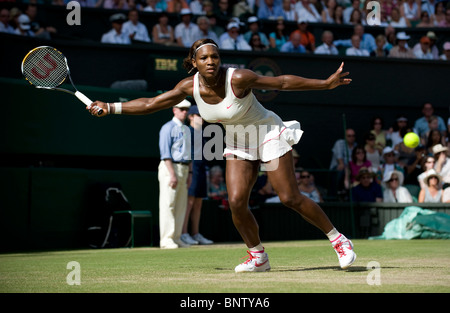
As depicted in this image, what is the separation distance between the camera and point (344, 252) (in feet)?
20.1

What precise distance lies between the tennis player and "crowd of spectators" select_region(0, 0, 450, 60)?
6.71m

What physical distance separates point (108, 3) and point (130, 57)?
5.96ft

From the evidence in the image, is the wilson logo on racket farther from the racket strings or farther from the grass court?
the grass court

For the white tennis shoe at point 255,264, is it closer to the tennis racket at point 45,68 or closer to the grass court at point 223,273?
the grass court at point 223,273

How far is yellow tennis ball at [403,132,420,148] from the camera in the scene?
13.7 metres

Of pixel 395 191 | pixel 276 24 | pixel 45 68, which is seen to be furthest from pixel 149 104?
pixel 276 24

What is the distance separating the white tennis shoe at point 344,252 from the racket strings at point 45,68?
3.14m

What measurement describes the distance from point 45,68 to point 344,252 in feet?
11.2

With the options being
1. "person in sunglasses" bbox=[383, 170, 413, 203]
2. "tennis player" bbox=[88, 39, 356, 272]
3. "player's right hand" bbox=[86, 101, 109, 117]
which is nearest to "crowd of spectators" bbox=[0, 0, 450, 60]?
"person in sunglasses" bbox=[383, 170, 413, 203]

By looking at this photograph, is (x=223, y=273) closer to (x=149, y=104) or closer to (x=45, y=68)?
(x=149, y=104)

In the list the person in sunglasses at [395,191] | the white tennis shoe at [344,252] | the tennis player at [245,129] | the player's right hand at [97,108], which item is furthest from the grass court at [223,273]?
the person in sunglasses at [395,191]

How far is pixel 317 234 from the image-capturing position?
42.0 ft
